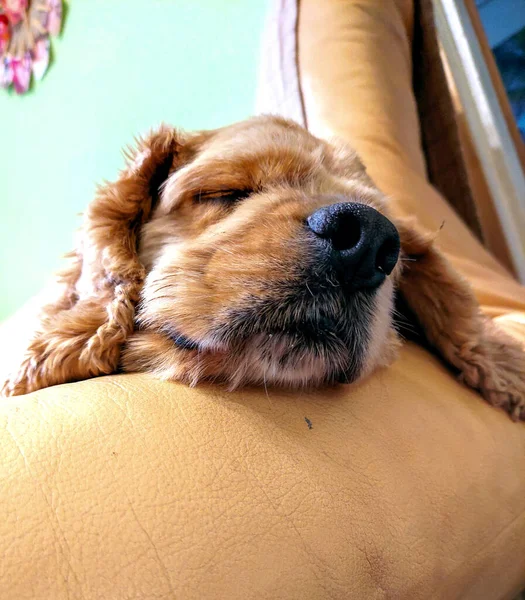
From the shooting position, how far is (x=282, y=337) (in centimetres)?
62

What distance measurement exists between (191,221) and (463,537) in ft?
2.24

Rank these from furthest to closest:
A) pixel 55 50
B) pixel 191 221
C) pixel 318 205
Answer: pixel 55 50 < pixel 191 221 < pixel 318 205

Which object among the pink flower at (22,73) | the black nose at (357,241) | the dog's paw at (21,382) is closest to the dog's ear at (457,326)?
the black nose at (357,241)

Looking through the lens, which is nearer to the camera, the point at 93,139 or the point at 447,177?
the point at 447,177

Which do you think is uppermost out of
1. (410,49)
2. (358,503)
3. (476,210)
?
(410,49)

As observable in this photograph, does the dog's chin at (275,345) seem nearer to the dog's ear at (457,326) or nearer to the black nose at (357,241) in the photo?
the black nose at (357,241)

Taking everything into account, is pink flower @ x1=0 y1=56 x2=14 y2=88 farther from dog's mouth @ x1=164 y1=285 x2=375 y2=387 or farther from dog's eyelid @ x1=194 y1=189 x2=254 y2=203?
dog's mouth @ x1=164 y1=285 x2=375 y2=387

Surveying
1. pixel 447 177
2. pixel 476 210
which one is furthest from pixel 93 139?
pixel 476 210

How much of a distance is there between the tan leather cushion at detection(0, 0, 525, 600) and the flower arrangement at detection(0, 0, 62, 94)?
2869mm

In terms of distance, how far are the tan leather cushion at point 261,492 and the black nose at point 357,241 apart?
19 centimetres

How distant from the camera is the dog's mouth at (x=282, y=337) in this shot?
61 centimetres

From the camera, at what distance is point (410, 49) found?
221cm

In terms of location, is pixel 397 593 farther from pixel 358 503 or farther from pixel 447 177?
pixel 447 177

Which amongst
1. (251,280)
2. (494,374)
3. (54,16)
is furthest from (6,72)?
(494,374)
